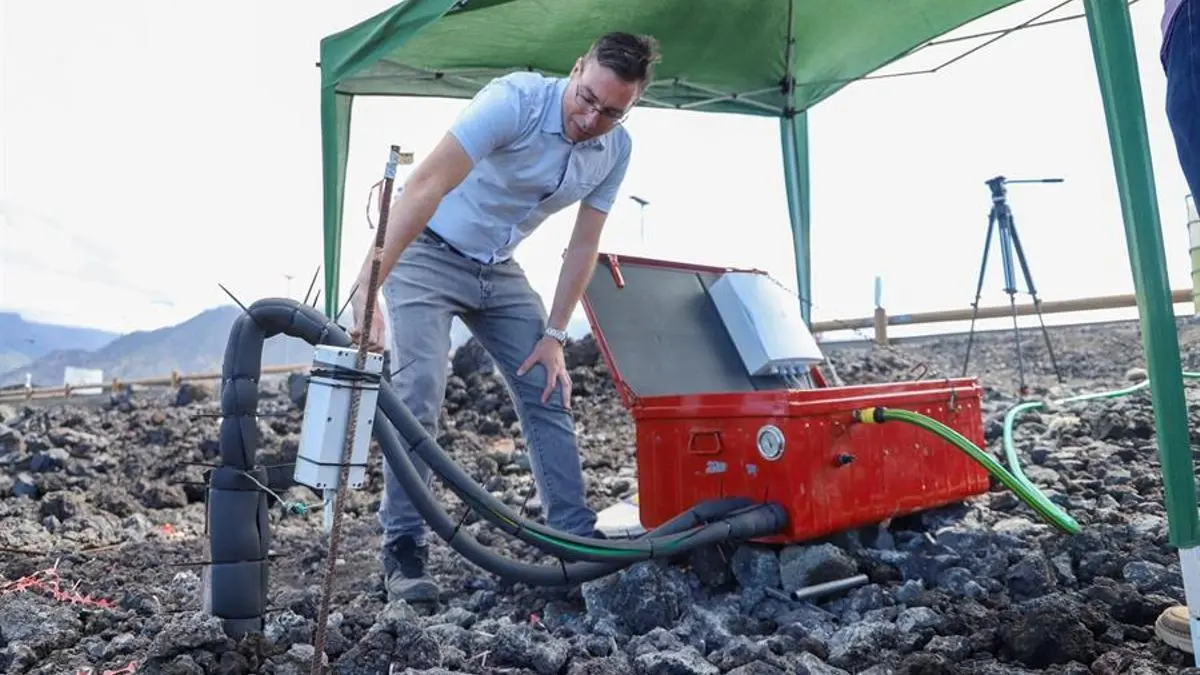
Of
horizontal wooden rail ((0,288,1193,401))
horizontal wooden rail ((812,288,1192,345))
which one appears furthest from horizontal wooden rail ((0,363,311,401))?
horizontal wooden rail ((812,288,1192,345))

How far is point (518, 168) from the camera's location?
7.52ft

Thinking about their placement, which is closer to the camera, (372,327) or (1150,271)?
(1150,271)

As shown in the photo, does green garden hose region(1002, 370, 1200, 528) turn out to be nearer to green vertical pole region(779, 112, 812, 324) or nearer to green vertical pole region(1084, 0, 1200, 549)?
green vertical pole region(1084, 0, 1200, 549)

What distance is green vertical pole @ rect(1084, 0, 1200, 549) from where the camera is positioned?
57.2 inches

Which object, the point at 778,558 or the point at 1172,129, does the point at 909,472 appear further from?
the point at 1172,129

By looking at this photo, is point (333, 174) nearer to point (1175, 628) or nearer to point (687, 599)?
point (687, 599)

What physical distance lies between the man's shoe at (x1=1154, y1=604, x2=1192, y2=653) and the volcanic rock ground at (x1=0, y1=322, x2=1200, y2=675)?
0.03 m

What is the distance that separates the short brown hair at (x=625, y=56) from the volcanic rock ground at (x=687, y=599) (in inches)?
46.0

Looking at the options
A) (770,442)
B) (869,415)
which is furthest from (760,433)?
(869,415)

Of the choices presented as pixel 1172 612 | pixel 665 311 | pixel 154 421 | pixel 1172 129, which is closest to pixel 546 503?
pixel 665 311

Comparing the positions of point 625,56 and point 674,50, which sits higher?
point 674,50

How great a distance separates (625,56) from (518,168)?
1.48 feet

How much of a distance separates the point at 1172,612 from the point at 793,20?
12.4 ft

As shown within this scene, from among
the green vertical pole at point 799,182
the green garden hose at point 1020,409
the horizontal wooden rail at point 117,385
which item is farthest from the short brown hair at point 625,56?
the horizontal wooden rail at point 117,385
